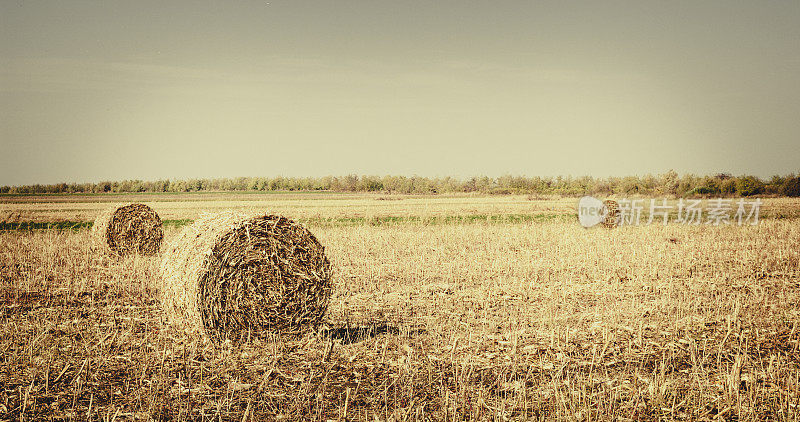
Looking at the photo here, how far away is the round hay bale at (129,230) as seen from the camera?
17.0m

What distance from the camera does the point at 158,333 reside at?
8.37m

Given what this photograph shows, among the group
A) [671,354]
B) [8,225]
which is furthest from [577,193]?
[671,354]

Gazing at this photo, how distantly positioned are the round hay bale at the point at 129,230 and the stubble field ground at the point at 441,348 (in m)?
1.71

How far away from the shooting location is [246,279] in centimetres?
824

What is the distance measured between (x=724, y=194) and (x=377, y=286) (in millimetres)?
67173

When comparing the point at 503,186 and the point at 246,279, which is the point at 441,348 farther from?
the point at 503,186

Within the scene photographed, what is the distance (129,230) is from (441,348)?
43.3 ft

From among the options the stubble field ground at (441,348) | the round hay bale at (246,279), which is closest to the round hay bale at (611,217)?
the stubble field ground at (441,348)

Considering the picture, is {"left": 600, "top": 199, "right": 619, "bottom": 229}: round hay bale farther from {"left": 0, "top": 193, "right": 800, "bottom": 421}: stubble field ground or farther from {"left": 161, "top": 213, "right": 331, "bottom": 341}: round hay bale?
{"left": 161, "top": 213, "right": 331, "bottom": 341}: round hay bale

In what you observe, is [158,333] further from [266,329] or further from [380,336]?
[380,336]

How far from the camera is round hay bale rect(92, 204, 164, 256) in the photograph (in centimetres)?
1697

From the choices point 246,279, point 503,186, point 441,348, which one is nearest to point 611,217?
point 441,348

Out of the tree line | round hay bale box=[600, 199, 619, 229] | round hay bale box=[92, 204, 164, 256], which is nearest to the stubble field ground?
round hay bale box=[92, 204, 164, 256]

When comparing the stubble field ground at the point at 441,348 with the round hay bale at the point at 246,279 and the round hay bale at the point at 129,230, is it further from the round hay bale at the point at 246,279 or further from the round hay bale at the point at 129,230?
the round hay bale at the point at 129,230
